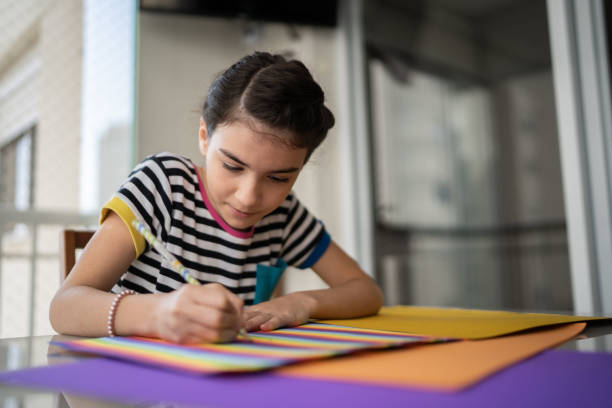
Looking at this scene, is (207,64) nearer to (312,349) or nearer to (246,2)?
(246,2)

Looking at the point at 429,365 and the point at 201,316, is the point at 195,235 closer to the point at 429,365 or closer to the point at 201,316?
the point at 201,316

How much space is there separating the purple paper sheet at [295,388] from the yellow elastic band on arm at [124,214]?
356mm

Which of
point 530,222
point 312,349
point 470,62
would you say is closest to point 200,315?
point 312,349

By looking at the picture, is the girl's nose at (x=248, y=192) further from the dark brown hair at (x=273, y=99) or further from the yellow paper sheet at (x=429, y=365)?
the yellow paper sheet at (x=429, y=365)

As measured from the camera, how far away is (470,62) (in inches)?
115

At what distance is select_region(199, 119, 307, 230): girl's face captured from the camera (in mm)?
770

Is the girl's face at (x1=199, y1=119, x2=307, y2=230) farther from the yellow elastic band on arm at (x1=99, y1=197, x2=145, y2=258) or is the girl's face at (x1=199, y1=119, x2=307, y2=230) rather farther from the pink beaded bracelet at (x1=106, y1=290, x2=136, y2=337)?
the pink beaded bracelet at (x1=106, y1=290, x2=136, y2=337)

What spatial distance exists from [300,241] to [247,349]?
614 millimetres

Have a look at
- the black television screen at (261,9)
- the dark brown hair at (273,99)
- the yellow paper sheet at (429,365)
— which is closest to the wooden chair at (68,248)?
the dark brown hair at (273,99)

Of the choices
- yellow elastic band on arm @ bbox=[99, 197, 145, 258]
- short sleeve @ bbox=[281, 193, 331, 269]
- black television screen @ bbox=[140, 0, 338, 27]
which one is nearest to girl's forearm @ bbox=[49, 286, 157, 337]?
yellow elastic band on arm @ bbox=[99, 197, 145, 258]

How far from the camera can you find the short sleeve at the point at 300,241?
1086mm

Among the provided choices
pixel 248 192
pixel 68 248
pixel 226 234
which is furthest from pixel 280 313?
pixel 68 248

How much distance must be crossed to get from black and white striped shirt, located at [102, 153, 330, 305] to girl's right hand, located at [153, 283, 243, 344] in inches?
11.4

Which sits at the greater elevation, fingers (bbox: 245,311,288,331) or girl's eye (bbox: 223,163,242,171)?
girl's eye (bbox: 223,163,242,171)
